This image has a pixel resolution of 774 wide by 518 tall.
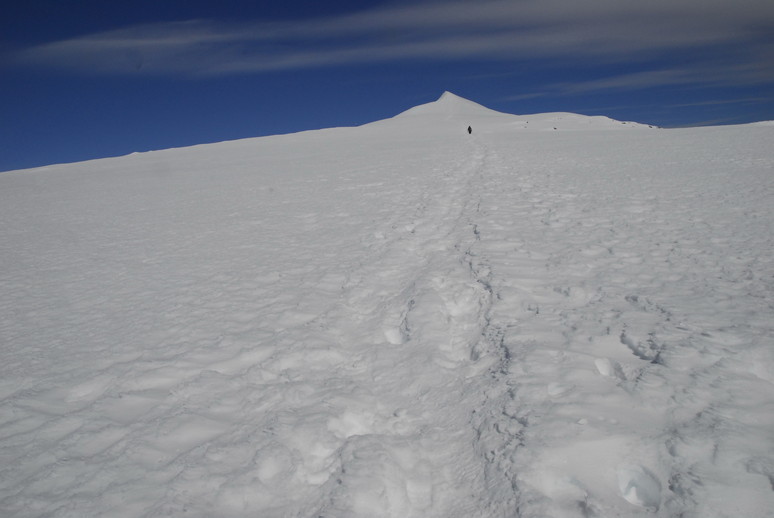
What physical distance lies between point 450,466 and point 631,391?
4.76ft

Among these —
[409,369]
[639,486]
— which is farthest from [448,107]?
[639,486]

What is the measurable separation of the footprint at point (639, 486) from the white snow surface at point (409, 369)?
0.01 m

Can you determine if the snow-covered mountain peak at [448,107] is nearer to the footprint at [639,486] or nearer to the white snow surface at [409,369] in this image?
the white snow surface at [409,369]

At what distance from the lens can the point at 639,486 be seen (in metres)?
2.45

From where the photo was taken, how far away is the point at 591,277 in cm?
521

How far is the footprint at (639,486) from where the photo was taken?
236cm

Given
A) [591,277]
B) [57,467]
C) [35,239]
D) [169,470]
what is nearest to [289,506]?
[169,470]

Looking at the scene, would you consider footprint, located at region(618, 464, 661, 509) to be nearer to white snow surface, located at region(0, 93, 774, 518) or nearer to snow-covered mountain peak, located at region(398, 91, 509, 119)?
white snow surface, located at region(0, 93, 774, 518)

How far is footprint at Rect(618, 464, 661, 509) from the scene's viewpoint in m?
2.36

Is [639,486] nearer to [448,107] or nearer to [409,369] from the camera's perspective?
[409,369]

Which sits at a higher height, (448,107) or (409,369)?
(448,107)

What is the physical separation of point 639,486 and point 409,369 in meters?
1.93

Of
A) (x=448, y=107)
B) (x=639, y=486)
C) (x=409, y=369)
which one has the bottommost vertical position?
(x=639, y=486)

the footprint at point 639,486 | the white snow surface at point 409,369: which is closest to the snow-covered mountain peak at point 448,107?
the white snow surface at point 409,369
